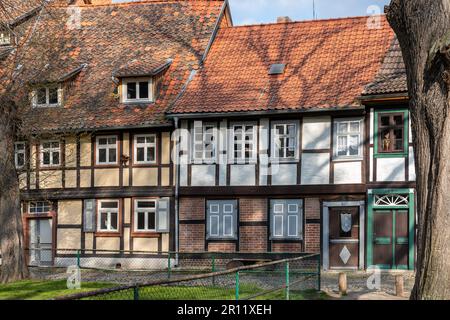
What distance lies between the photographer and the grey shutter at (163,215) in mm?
27906

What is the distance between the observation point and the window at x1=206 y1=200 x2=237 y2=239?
27.2 meters

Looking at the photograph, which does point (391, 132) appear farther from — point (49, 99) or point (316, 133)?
point (49, 99)

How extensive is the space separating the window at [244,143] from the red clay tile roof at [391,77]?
12.7ft

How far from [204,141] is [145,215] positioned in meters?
3.15

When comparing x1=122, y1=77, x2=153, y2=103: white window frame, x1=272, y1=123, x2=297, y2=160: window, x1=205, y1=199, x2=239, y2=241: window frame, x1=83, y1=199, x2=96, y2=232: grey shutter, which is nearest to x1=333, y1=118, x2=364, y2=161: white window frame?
x1=272, y1=123, x2=297, y2=160: window

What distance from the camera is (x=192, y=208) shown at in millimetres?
27547

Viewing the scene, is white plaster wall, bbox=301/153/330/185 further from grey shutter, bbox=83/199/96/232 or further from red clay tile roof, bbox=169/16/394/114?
grey shutter, bbox=83/199/96/232

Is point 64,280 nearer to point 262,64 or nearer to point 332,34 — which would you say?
point 262,64

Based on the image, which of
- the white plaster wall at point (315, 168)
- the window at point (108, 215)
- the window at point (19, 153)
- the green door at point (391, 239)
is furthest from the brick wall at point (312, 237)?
the window at point (19, 153)

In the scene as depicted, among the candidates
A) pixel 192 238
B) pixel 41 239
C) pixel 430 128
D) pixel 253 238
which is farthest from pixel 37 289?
pixel 430 128

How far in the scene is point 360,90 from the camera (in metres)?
26.2

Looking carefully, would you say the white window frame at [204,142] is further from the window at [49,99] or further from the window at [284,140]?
the window at [49,99]

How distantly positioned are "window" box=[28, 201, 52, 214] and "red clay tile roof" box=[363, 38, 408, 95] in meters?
11.6
